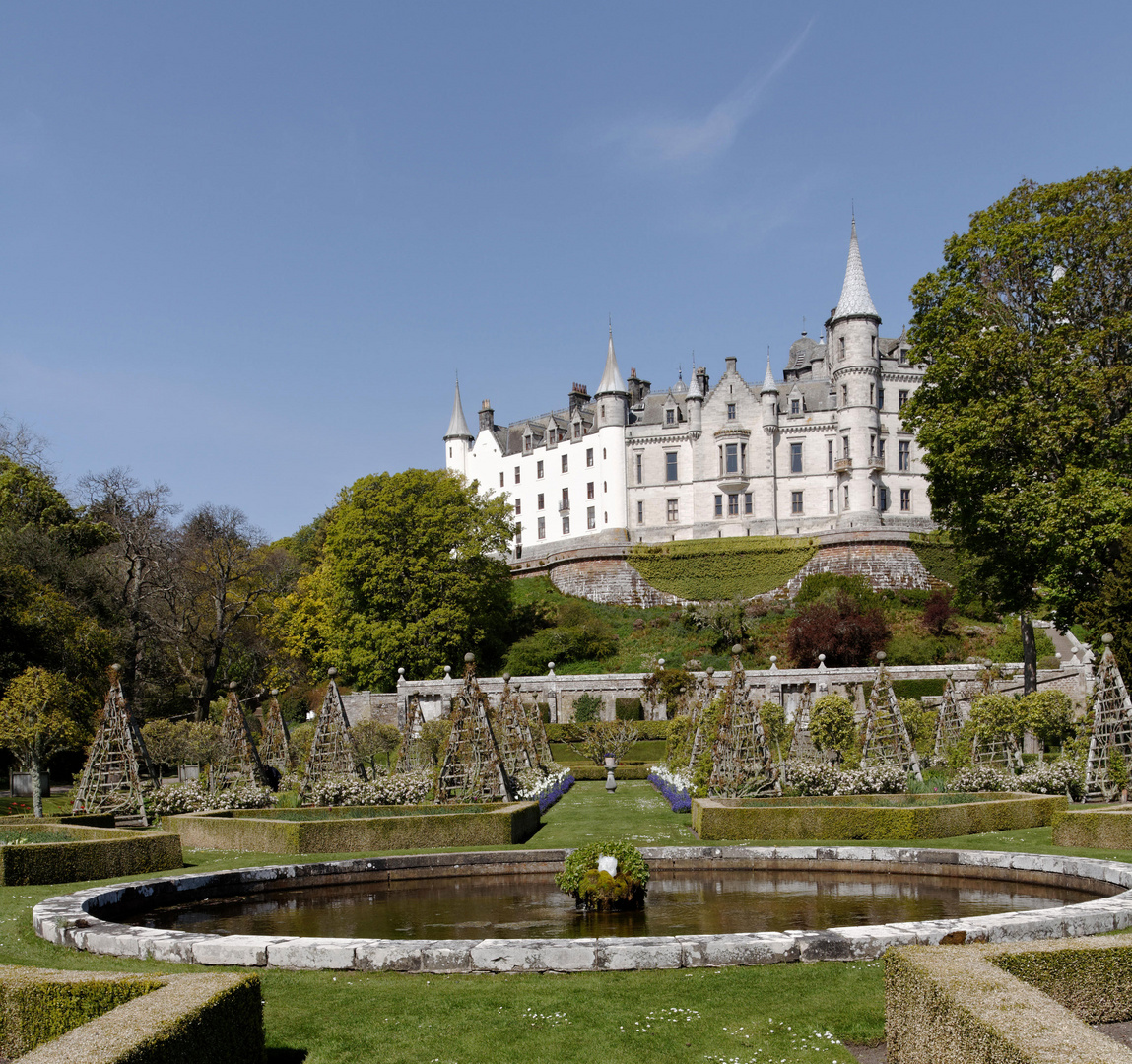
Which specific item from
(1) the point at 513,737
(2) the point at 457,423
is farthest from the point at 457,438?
(1) the point at 513,737

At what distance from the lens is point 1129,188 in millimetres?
28094

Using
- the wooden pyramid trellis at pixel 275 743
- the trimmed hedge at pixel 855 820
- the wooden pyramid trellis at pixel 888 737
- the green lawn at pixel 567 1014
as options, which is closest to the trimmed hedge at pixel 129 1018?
the green lawn at pixel 567 1014

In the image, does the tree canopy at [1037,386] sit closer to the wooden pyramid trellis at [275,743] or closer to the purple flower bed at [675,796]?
the purple flower bed at [675,796]

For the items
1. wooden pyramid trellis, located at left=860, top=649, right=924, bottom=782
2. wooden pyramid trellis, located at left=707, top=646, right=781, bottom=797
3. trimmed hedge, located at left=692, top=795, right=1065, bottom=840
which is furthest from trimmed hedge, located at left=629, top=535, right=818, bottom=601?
trimmed hedge, located at left=692, top=795, right=1065, bottom=840

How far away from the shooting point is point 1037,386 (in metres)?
27.9

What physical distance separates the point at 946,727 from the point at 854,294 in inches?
1683

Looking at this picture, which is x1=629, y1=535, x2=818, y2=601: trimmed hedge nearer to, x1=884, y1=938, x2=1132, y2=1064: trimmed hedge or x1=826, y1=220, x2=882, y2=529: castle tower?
x1=826, y1=220, x2=882, y2=529: castle tower

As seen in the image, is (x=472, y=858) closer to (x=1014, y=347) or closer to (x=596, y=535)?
(x=1014, y=347)

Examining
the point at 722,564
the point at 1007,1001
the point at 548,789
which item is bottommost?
the point at 548,789

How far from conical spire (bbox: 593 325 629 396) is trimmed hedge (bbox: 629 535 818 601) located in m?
11.2

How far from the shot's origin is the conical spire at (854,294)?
6369 cm

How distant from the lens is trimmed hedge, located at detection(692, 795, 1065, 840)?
16.7m

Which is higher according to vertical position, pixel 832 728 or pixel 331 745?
pixel 832 728

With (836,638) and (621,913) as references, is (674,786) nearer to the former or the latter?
(621,913)
